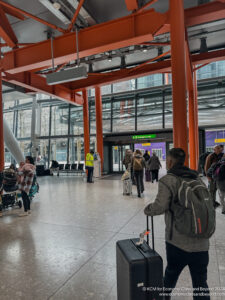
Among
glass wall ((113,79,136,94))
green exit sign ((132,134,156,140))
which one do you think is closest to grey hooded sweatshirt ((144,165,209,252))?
green exit sign ((132,134,156,140))

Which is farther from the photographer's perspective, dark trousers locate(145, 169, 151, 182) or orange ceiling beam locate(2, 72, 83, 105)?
dark trousers locate(145, 169, 151, 182)

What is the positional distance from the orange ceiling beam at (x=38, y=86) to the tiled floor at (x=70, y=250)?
5.74m

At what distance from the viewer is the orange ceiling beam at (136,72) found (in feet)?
30.2

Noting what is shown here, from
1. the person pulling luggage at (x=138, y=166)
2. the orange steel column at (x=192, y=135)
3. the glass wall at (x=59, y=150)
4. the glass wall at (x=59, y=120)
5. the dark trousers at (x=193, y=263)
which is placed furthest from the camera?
the glass wall at (x=59, y=120)

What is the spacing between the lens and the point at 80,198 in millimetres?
7301

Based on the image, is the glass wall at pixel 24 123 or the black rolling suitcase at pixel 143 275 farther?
the glass wall at pixel 24 123

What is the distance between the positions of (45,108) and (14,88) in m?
7.18

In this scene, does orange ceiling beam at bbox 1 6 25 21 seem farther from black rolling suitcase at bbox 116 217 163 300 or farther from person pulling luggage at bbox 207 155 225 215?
black rolling suitcase at bbox 116 217 163 300

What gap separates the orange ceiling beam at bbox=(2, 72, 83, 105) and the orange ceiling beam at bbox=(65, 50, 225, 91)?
59cm

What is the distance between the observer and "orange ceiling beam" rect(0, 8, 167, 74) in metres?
5.88

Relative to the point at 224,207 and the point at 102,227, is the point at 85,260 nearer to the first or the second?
the point at 102,227

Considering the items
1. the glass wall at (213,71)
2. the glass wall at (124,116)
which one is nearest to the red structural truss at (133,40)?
the glass wall at (213,71)

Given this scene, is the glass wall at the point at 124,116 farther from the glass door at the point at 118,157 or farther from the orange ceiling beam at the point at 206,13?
the orange ceiling beam at the point at 206,13

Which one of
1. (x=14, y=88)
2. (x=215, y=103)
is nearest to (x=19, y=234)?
(x=14, y=88)
